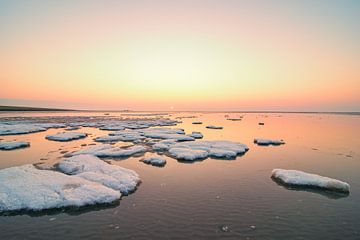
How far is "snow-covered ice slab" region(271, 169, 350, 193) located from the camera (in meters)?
9.87

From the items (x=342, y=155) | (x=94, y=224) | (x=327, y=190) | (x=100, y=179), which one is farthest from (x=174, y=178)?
(x=342, y=155)

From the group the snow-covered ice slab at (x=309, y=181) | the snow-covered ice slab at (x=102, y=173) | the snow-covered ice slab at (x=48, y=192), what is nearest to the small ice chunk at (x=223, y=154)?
the snow-covered ice slab at (x=309, y=181)

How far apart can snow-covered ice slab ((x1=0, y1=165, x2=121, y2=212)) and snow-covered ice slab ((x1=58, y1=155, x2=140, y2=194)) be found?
1.64ft

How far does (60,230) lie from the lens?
642cm

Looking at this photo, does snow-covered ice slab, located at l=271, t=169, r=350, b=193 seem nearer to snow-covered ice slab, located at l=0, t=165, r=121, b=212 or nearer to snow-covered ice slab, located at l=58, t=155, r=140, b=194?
snow-covered ice slab, located at l=58, t=155, r=140, b=194

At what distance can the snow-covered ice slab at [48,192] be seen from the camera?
7.74m

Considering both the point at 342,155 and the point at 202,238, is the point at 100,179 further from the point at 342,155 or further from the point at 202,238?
the point at 342,155

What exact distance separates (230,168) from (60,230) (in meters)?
9.18

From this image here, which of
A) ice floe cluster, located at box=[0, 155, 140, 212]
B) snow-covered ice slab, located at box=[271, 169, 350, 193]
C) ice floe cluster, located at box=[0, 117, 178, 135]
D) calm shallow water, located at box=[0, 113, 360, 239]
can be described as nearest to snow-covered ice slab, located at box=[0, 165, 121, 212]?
ice floe cluster, located at box=[0, 155, 140, 212]

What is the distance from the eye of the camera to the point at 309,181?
33.9ft

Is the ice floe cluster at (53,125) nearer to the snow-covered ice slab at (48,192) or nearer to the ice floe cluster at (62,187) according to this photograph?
the ice floe cluster at (62,187)

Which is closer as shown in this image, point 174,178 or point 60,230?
point 60,230

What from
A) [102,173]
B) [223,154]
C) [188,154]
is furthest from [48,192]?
[223,154]

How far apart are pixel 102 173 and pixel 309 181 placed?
9311 millimetres
